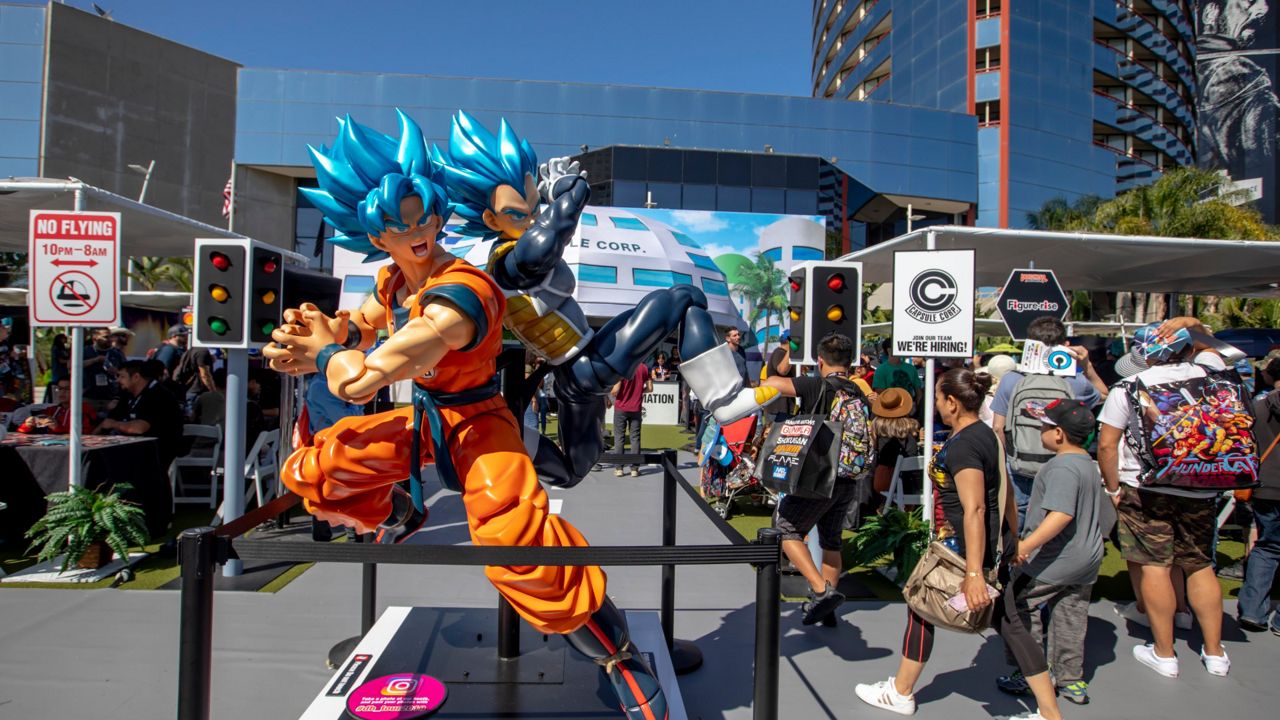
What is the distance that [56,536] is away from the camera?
4.96 metres

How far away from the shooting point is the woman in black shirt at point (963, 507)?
3.15m

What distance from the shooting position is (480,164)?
2.88 meters

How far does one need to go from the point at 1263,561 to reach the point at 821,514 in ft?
9.16

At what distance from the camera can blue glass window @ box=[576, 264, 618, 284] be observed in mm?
21422

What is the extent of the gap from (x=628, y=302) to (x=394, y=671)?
18827 millimetres

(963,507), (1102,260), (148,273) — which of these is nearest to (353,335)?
(963,507)

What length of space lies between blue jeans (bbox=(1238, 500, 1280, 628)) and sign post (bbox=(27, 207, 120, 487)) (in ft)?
24.9

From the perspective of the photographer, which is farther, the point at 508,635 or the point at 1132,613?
the point at 1132,613

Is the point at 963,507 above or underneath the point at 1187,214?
underneath

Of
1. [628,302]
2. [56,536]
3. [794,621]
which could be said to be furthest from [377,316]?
[628,302]

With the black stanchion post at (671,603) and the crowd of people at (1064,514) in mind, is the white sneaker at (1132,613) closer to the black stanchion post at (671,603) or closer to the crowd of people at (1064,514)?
the crowd of people at (1064,514)

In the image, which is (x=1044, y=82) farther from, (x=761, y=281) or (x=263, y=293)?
(x=263, y=293)

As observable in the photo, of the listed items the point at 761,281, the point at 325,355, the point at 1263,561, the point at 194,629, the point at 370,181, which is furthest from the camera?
the point at 761,281

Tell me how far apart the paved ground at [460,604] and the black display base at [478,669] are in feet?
1.63
